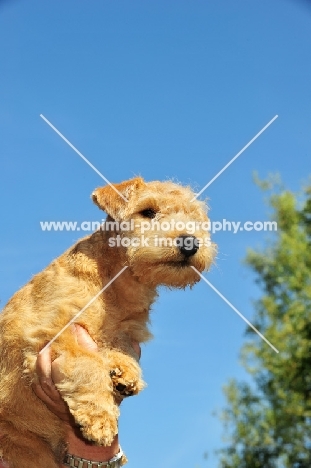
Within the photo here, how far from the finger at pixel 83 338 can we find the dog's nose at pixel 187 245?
49.5 inches

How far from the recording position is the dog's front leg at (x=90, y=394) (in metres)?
4.75

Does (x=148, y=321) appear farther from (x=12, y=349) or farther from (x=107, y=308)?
(x=12, y=349)

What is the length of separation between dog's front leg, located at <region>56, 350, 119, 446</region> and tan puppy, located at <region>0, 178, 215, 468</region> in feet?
0.07

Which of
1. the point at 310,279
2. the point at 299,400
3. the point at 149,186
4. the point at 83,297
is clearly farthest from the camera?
the point at 310,279

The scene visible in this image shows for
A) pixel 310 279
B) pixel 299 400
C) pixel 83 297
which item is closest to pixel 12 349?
pixel 83 297

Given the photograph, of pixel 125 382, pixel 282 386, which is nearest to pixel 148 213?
pixel 125 382

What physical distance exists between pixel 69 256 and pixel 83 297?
615 mm

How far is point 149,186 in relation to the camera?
649cm

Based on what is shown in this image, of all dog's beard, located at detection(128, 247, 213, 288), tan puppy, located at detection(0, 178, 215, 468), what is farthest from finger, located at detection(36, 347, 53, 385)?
dog's beard, located at detection(128, 247, 213, 288)

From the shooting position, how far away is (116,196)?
248 inches

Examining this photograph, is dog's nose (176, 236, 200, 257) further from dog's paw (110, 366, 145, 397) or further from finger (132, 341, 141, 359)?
dog's paw (110, 366, 145, 397)

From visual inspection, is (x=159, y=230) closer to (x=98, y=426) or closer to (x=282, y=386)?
(x=98, y=426)

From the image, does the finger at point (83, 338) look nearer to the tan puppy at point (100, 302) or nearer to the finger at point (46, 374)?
the tan puppy at point (100, 302)

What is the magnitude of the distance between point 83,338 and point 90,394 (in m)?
0.69
